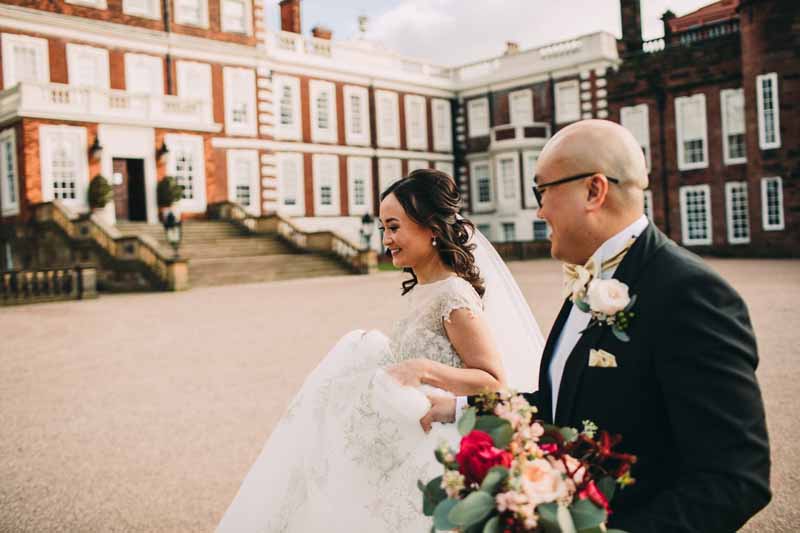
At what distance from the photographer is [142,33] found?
29594 millimetres

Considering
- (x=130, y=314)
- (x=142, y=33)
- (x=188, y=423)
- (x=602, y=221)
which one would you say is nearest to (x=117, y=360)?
(x=188, y=423)

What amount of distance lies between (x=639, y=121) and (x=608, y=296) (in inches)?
1379

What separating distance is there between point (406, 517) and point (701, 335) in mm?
1548

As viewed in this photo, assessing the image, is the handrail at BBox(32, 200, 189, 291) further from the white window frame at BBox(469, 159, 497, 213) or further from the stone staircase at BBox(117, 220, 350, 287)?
the white window frame at BBox(469, 159, 497, 213)

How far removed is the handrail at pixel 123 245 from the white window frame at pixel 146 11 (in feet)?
31.6

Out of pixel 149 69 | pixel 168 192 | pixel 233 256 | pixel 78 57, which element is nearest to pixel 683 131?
pixel 233 256

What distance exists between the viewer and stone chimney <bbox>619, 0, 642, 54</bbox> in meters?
36.0

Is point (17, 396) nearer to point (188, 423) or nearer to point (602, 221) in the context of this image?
point (188, 423)

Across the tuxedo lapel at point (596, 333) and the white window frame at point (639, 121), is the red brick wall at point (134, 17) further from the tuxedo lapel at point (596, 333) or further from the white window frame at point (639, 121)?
the tuxedo lapel at point (596, 333)

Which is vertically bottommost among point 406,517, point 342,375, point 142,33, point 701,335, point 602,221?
point 406,517

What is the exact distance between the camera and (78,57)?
28047 millimetres

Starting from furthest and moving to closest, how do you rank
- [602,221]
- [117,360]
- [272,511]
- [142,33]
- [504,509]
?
[142,33] → [117,360] → [272,511] → [602,221] → [504,509]

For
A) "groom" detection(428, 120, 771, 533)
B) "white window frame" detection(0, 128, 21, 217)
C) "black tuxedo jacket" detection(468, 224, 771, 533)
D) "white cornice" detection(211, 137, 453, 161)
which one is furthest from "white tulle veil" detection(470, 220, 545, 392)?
"white cornice" detection(211, 137, 453, 161)

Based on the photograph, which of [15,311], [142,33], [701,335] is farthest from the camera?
[142,33]
